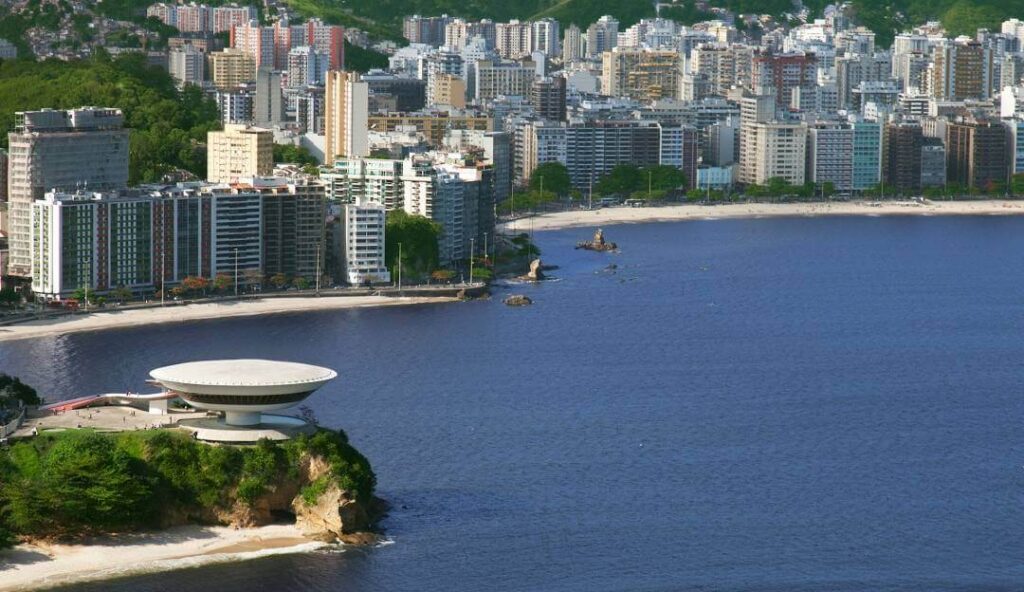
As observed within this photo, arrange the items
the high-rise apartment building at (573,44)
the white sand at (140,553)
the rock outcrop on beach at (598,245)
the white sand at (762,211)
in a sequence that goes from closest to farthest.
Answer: the white sand at (140,553) < the rock outcrop on beach at (598,245) < the white sand at (762,211) < the high-rise apartment building at (573,44)

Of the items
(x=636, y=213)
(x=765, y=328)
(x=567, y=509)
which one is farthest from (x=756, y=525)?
(x=636, y=213)

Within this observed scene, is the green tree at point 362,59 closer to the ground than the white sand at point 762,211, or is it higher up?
higher up

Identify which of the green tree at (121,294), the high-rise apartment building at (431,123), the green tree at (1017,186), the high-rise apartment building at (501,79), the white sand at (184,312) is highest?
the high-rise apartment building at (501,79)

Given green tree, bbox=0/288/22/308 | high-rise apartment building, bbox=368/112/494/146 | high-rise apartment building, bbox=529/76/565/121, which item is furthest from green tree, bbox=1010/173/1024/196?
green tree, bbox=0/288/22/308

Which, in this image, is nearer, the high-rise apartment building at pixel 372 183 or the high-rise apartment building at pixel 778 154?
the high-rise apartment building at pixel 372 183

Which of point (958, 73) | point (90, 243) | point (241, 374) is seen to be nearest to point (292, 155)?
point (90, 243)

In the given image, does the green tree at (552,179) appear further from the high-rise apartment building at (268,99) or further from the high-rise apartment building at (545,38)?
the high-rise apartment building at (545,38)

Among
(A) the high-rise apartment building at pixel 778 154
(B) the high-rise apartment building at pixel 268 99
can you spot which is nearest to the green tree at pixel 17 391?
(A) the high-rise apartment building at pixel 778 154
